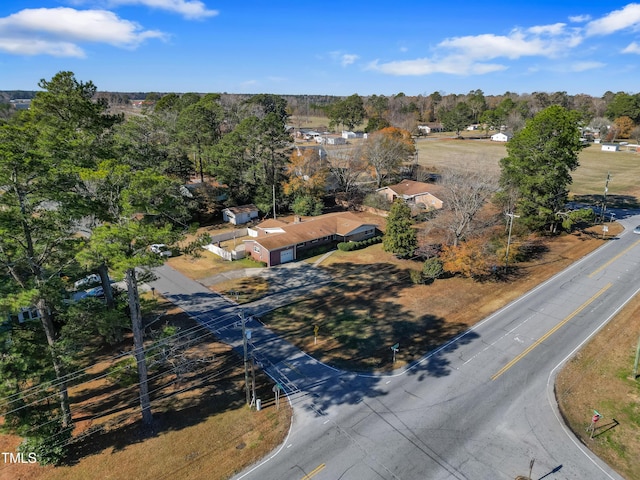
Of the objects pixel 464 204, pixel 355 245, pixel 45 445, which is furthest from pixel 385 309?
pixel 45 445

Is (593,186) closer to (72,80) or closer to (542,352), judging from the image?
(542,352)

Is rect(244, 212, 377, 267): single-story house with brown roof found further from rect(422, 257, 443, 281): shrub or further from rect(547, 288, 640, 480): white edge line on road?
rect(547, 288, 640, 480): white edge line on road

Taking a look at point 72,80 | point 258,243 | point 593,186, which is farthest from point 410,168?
point 72,80

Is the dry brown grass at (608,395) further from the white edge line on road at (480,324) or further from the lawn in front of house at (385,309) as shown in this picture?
the lawn in front of house at (385,309)

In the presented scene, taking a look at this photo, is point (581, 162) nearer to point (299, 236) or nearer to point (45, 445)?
point (299, 236)

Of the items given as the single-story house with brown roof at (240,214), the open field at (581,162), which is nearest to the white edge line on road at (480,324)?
the open field at (581,162)
